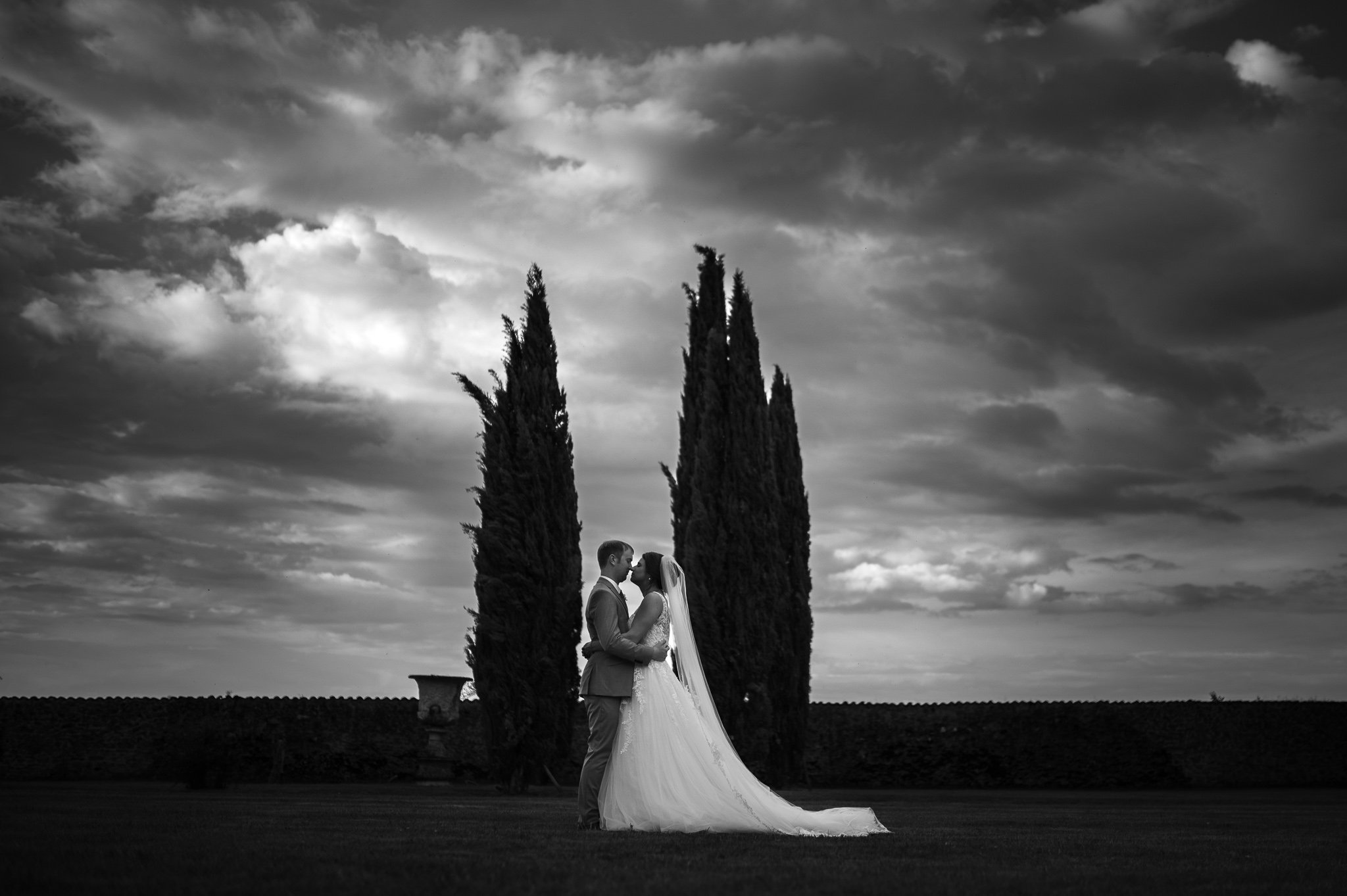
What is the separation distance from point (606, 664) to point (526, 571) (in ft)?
35.7

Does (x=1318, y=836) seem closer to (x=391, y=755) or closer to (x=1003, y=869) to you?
(x=1003, y=869)

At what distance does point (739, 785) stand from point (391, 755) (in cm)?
1807

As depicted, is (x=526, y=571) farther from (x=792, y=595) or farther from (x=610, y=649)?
(x=610, y=649)

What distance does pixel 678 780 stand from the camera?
995cm

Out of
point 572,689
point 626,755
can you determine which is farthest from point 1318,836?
point 572,689

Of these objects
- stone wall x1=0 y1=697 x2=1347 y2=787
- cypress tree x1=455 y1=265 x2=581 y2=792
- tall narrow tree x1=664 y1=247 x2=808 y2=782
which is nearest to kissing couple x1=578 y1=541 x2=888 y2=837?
cypress tree x1=455 y1=265 x2=581 y2=792

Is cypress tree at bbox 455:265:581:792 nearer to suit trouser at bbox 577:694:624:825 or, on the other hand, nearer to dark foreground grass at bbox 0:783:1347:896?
dark foreground grass at bbox 0:783:1347:896

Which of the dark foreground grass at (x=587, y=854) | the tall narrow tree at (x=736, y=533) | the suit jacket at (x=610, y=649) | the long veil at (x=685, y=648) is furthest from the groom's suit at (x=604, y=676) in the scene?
the tall narrow tree at (x=736, y=533)

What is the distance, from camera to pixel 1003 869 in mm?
6980

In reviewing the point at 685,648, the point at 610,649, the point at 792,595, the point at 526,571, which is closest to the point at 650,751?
the point at 610,649

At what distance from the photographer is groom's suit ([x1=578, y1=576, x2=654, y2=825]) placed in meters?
9.88

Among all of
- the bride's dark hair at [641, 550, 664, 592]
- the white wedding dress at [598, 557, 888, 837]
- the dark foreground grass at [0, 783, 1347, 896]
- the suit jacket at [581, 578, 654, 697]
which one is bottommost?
the dark foreground grass at [0, 783, 1347, 896]

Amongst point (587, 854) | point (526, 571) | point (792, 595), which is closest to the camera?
point (587, 854)

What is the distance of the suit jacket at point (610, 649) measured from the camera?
9.88 m
